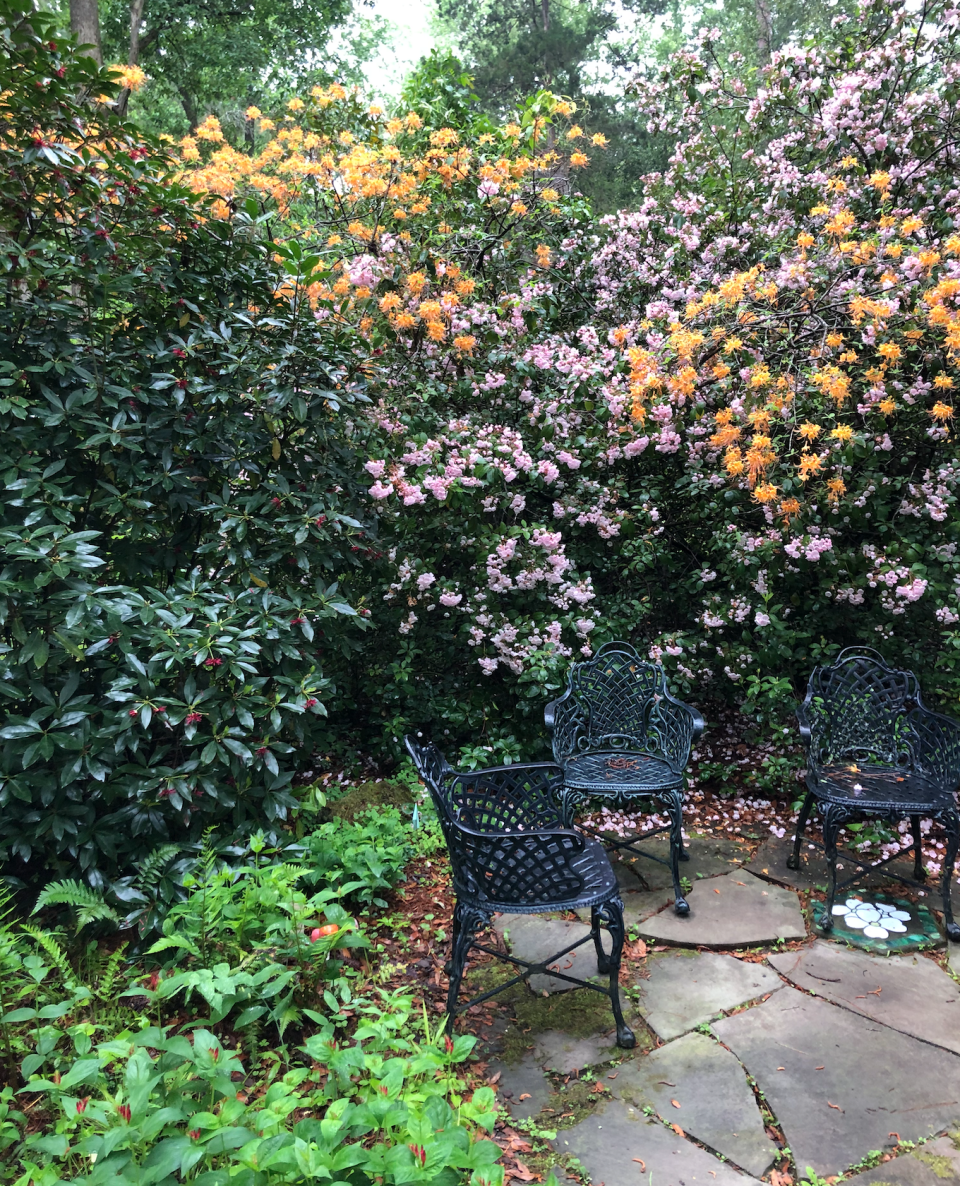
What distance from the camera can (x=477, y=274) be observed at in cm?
459

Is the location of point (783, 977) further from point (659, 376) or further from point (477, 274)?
point (477, 274)

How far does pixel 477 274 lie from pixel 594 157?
11722 mm

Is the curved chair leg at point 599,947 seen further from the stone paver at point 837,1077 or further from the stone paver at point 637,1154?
the stone paver at point 637,1154

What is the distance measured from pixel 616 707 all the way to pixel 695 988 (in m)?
1.36

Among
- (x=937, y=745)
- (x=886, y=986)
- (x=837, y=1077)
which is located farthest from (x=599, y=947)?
(x=937, y=745)

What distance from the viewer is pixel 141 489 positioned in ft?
9.74

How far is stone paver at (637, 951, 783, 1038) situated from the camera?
238 cm

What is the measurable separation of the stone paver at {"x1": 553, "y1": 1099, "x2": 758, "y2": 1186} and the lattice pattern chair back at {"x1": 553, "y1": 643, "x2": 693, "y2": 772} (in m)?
1.64

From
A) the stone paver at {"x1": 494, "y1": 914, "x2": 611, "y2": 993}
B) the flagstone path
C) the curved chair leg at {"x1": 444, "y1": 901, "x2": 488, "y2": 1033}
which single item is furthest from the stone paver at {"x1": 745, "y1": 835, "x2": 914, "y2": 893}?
the curved chair leg at {"x1": 444, "y1": 901, "x2": 488, "y2": 1033}

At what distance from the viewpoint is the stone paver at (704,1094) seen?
74.7 inches

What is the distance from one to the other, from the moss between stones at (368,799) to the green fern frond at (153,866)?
96 cm

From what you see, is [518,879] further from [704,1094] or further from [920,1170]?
[920,1170]

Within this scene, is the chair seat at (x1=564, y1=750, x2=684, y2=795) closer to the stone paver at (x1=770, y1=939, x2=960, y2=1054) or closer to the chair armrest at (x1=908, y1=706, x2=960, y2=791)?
the stone paver at (x1=770, y1=939, x2=960, y2=1054)

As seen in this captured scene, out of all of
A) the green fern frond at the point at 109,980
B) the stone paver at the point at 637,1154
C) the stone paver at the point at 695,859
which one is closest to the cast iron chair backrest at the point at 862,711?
the stone paver at the point at 695,859
